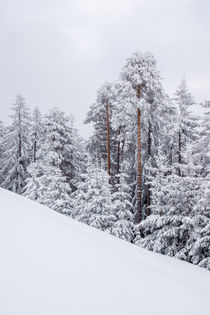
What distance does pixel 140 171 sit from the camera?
528 inches

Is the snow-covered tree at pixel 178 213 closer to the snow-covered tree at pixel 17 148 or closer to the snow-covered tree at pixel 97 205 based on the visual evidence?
the snow-covered tree at pixel 97 205

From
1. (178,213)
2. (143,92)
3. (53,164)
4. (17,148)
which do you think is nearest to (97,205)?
(178,213)

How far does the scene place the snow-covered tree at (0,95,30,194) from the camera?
2195cm

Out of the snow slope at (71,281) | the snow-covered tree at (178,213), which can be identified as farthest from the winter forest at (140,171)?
the snow slope at (71,281)

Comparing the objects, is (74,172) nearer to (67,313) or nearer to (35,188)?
(35,188)

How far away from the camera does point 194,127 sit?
1680 centimetres

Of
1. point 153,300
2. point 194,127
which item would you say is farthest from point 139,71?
point 153,300

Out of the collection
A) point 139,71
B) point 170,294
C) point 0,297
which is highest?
point 139,71

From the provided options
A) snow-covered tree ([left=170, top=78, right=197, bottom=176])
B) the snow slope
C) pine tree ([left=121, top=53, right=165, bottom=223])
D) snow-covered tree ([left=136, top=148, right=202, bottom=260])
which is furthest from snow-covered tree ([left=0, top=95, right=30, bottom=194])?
the snow slope

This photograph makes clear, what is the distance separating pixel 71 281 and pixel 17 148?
906 inches

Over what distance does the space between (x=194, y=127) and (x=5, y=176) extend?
1986 cm

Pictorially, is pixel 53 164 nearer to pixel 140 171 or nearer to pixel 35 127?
pixel 140 171

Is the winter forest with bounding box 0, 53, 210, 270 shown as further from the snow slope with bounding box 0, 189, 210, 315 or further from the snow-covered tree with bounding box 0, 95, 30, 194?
the snow slope with bounding box 0, 189, 210, 315

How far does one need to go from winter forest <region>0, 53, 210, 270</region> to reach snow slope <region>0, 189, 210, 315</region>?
262 inches
